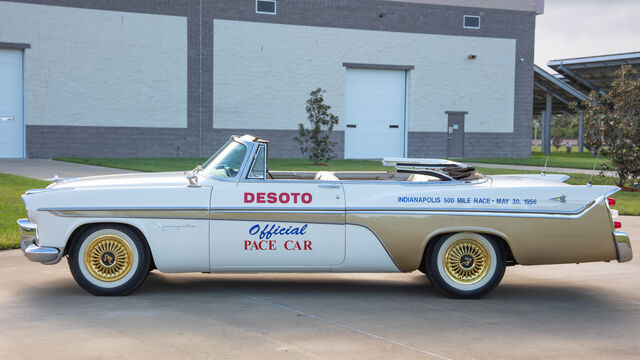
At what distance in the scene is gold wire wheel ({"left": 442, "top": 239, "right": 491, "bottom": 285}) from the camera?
607 centimetres

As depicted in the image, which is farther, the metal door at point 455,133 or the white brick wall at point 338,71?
the metal door at point 455,133

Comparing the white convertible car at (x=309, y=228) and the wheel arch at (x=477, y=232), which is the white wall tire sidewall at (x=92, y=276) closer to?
the white convertible car at (x=309, y=228)

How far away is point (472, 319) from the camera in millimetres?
5371

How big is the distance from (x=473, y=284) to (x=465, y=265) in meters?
0.18

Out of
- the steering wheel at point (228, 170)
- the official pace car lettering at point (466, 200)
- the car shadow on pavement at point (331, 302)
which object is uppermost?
the steering wheel at point (228, 170)

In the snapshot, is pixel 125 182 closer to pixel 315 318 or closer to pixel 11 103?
pixel 315 318

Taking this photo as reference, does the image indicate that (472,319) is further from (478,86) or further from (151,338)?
(478,86)

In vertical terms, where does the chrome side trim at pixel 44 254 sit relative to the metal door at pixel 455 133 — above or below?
below

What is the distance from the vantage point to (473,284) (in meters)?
6.05

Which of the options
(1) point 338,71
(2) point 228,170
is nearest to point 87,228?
(2) point 228,170

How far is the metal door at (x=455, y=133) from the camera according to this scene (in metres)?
32.8

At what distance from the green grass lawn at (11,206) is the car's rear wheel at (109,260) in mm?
2931

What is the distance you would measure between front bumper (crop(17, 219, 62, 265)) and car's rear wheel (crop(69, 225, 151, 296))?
145mm

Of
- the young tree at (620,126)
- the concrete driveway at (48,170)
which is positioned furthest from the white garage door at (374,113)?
the young tree at (620,126)
